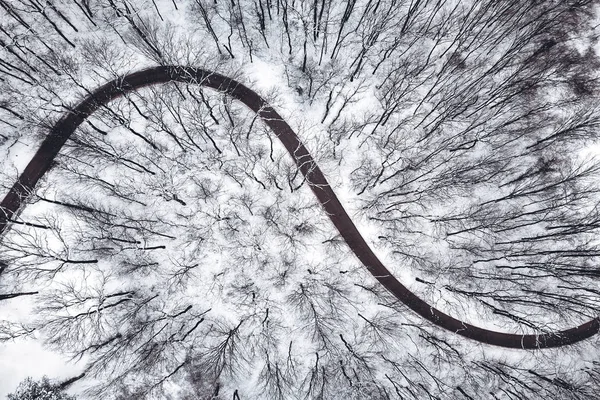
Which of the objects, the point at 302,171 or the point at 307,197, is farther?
Answer: the point at 302,171

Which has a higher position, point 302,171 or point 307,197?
point 302,171

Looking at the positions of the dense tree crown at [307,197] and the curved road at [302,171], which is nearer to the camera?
the dense tree crown at [307,197]

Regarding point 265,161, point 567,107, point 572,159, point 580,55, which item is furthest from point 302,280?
point 580,55

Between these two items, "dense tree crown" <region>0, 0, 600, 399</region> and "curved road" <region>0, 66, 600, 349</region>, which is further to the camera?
"curved road" <region>0, 66, 600, 349</region>
